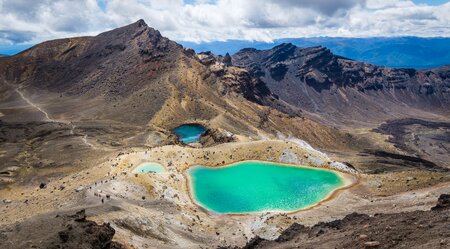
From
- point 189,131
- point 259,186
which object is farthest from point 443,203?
point 189,131

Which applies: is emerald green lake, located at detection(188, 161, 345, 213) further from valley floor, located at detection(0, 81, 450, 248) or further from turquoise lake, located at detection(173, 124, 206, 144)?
turquoise lake, located at detection(173, 124, 206, 144)

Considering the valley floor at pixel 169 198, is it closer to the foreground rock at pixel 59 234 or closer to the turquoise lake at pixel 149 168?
the foreground rock at pixel 59 234

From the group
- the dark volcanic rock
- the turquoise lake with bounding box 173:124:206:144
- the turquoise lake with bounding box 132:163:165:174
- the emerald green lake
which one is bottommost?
the turquoise lake with bounding box 173:124:206:144

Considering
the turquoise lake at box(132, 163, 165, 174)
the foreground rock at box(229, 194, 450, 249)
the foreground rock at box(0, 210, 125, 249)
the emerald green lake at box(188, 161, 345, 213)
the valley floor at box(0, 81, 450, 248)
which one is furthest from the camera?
the turquoise lake at box(132, 163, 165, 174)

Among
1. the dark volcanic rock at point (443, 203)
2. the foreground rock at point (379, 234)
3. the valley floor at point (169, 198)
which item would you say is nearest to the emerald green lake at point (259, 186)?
the valley floor at point (169, 198)

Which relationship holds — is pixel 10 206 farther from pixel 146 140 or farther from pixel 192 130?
pixel 192 130

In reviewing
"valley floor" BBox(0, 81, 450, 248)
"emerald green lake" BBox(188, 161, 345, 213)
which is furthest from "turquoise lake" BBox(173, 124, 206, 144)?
"emerald green lake" BBox(188, 161, 345, 213)

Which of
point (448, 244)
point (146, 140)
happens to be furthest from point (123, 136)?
point (448, 244)

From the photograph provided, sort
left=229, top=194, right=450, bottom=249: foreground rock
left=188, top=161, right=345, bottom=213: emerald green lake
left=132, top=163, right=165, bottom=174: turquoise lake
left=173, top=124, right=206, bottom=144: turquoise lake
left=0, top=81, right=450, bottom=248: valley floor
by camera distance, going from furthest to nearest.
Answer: left=173, top=124, right=206, bottom=144: turquoise lake
left=132, top=163, right=165, bottom=174: turquoise lake
left=188, top=161, right=345, bottom=213: emerald green lake
left=0, top=81, right=450, bottom=248: valley floor
left=229, top=194, right=450, bottom=249: foreground rock
